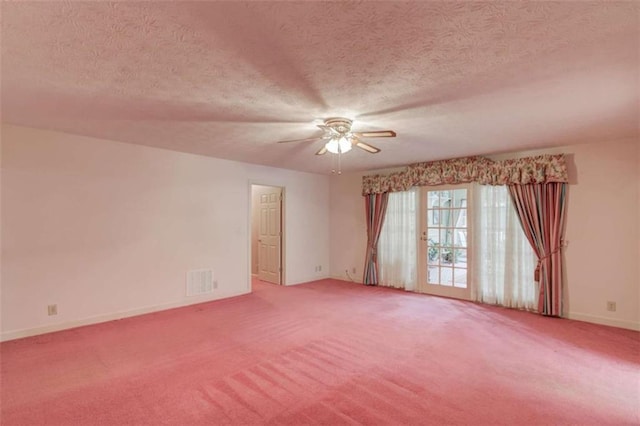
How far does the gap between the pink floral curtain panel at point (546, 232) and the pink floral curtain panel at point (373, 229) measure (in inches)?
92.1

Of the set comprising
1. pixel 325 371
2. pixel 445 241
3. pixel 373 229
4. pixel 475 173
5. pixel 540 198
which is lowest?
pixel 325 371

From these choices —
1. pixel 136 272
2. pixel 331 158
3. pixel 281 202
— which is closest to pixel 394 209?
pixel 331 158

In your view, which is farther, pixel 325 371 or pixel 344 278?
pixel 344 278

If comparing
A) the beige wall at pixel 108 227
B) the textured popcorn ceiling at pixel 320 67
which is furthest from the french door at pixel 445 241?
the beige wall at pixel 108 227

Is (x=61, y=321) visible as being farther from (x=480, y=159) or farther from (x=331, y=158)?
(x=480, y=159)

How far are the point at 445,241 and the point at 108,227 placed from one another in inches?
200

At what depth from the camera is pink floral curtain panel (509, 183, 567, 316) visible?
4152 mm

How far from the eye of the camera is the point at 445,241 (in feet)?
17.3

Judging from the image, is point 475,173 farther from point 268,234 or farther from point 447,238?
point 268,234

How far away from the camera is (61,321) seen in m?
3.62

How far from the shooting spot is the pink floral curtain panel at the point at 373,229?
238 inches

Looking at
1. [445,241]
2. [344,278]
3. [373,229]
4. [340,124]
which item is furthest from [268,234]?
[340,124]

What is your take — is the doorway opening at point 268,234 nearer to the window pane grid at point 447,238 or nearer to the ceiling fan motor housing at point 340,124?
the window pane grid at point 447,238

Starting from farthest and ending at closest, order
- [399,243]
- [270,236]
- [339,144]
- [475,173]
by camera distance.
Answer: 1. [270,236]
2. [399,243]
3. [475,173]
4. [339,144]
